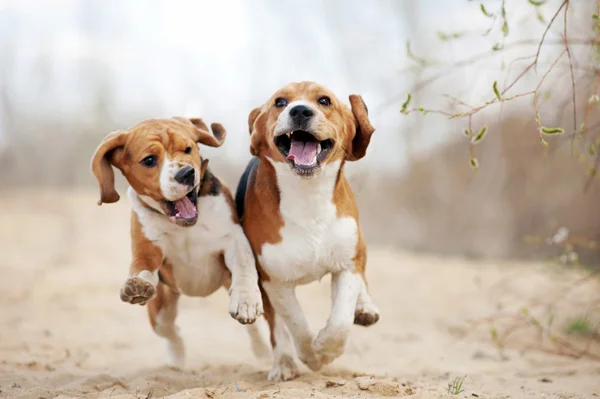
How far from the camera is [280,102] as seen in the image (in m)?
4.01

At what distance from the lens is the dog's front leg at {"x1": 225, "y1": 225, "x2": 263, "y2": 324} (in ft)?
12.6

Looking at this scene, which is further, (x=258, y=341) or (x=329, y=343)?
(x=258, y=341)

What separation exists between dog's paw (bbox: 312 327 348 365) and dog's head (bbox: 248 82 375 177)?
905mm

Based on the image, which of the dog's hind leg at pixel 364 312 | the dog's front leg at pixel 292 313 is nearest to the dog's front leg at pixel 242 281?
the dog's front leg at pixel 292 313

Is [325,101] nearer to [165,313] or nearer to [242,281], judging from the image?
[242,281]

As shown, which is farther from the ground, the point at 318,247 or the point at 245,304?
the point at 318,247

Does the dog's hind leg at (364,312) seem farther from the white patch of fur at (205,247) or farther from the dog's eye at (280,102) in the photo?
the dog's eye at (280,102)

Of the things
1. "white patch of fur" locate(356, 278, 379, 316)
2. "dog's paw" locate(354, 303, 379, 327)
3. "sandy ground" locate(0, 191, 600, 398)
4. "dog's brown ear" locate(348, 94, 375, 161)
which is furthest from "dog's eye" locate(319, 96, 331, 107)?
"sandy ground" locate(0, 191, 600, 398)

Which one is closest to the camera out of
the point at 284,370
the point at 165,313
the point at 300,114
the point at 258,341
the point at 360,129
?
the point at 300,114

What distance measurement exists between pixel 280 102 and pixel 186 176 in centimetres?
65

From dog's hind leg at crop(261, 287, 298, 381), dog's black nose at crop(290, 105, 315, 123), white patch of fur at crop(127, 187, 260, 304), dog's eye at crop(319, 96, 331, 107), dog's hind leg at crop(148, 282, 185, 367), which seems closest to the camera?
dog's black nose at crop(290, 105, 315, 123)

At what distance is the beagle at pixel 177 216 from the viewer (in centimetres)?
388

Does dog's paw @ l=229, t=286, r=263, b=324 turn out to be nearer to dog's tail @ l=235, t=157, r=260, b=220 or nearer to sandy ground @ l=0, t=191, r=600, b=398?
sandy ground @ l=0, t=191, r=600, b=398

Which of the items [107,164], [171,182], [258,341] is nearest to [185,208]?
[171,182]
